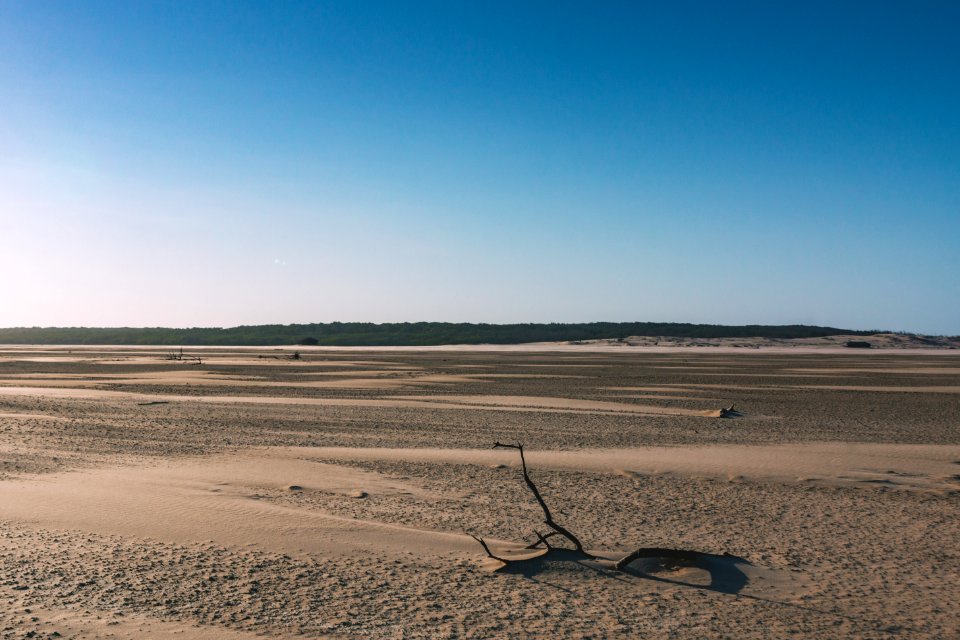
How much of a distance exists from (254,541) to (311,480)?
9.83 feet

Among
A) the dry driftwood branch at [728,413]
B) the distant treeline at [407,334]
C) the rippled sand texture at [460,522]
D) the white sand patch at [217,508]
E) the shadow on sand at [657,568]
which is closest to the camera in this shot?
the rippled sand texture at [460,522]

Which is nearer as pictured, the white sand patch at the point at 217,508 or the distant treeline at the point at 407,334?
the white sand patch at the point at 217,508

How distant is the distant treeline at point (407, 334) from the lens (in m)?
105

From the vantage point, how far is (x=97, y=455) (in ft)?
38.2

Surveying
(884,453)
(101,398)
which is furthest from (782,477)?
(101,398)

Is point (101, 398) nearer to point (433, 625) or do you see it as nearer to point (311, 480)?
point (311, 480)

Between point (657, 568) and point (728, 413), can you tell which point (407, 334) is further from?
point (657, 568)

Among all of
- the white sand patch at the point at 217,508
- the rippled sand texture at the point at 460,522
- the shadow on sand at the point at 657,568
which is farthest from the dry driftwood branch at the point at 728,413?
the shadow on sand at the point at 657,568

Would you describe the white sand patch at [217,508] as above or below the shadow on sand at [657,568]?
above

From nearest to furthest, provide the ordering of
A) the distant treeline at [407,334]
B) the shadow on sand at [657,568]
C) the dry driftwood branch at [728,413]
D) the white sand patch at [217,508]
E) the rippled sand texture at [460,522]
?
the rippled sand texture at [460,522], the shadow on sand at [657,568], the white sand patch at [217,508], the dry driftwood branch at [728,413], the distant treeline at [407,334]

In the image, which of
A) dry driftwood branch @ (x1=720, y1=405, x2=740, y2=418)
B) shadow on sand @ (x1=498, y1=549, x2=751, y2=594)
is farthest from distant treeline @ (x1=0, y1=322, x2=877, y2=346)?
shadow on sand @ (x1=498, y1=549, x2=751, y2=594)

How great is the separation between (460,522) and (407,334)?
112 meters

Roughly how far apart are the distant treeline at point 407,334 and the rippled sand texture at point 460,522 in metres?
81.4

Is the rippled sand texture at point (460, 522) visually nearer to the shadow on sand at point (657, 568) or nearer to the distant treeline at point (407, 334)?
the shadow on sand at point (657, 568)
